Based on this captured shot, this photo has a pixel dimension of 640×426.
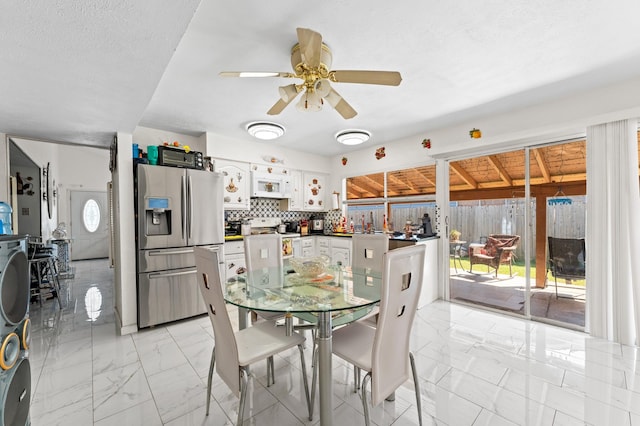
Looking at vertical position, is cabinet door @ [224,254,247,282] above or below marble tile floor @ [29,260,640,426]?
above

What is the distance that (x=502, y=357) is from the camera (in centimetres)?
226

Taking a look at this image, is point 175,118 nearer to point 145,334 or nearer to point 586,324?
point 145,334

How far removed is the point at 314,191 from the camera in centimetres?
517

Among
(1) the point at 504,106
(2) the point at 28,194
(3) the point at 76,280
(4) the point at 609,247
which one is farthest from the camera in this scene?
(3) the point at 76,280

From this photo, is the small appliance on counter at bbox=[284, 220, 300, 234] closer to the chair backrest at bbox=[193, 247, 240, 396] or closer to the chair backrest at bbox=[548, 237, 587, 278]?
the chair backrest at bbox=[193, 247, 240, 396]

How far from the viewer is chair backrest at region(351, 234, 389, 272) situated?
2549 mm

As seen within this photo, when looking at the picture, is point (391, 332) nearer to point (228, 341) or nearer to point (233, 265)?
point (228, 341)

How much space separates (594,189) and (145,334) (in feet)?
16.0

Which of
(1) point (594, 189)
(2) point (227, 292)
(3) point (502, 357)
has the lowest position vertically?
(3) point (502, 357)

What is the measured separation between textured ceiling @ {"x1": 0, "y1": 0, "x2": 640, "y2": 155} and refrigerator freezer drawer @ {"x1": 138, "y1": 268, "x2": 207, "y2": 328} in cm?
165

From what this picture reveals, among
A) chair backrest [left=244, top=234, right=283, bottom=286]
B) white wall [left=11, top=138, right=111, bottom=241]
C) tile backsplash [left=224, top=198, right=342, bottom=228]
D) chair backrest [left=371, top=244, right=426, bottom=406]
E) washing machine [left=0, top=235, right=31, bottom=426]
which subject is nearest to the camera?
washing machine [left=0, top=235, right=31, bottom=426]

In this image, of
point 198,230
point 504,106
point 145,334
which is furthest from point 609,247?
point 145,334

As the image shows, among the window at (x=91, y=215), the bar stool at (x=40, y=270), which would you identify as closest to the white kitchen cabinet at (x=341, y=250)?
the bar stool at (x=40, y=270)

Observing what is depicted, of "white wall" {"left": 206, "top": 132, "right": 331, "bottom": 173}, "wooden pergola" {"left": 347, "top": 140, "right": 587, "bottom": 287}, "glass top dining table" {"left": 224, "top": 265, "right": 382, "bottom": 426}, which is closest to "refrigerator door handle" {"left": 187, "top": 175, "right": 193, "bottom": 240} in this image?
"white wall" {"left": 206, "top": 132, "right": 331, "bottom": 173}
